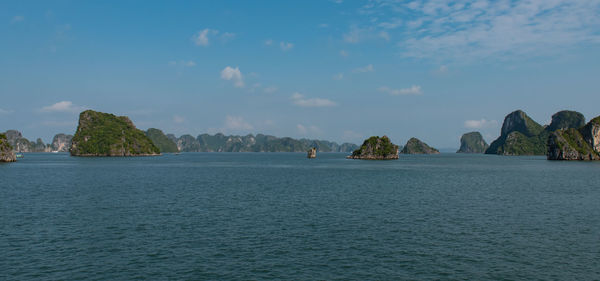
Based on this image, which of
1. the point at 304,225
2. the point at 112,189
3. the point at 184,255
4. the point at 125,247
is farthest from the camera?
the point at 112,189

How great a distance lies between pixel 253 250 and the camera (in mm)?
36312

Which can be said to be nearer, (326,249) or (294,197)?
(326,249)

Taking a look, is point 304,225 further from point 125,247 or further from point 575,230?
point 575,230

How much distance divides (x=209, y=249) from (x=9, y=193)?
66894 millimetres

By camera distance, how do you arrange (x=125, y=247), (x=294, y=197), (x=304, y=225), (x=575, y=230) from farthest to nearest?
(x=294, y=197) < (x=304, y=225) < (x=575, y=230) < (x=125, y=247)

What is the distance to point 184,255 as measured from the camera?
114 ft

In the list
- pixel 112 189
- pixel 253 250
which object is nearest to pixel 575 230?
pixel 253 250

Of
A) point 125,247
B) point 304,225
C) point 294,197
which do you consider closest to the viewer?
point 125,247

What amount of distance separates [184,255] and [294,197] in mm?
41229

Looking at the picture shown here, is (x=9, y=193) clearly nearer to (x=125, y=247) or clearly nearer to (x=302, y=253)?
(x=125, y=247)

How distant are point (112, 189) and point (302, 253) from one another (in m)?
68.7

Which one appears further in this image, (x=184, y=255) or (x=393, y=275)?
(x=184, y=255)

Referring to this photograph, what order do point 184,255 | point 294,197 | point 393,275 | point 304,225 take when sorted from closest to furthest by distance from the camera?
point 393,275
point 184,255
point 304,225
point 294,197

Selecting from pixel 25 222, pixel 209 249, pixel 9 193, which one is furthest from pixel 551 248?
pixel 9 193
